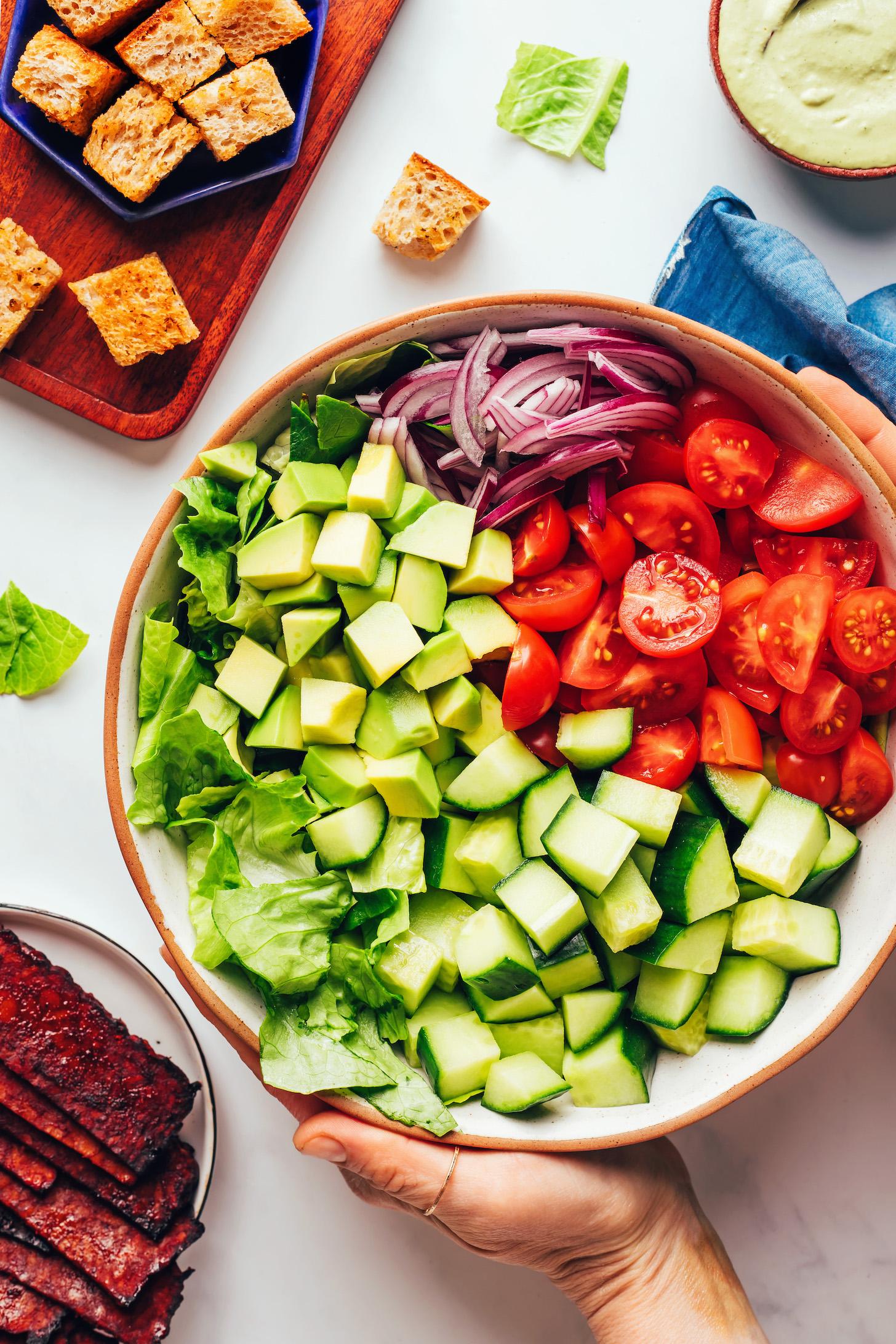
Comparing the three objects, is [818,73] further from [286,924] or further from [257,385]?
[286,924]

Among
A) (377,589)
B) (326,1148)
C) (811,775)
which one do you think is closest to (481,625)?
(377,589)

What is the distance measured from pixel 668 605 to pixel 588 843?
0.52 metres

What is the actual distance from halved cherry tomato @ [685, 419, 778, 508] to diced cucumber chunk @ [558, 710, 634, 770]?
499 millimetres

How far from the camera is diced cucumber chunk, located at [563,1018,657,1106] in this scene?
2.00 meters

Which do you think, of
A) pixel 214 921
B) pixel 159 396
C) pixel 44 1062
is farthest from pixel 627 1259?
pixel 159 396

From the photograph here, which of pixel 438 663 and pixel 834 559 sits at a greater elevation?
pixel 834 559

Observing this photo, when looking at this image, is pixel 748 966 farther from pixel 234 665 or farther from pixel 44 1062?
pixel 44 1062

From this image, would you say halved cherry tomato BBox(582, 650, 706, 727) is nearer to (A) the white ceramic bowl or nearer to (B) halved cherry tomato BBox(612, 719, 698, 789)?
(B) halved cherry tomato BBox(612, 719, 698, 789)

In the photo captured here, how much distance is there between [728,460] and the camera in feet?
6.52

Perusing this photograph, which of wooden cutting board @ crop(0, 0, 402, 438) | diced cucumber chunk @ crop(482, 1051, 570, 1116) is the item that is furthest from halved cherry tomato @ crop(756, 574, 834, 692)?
wooden cutting board @ crop(0, 0, 402, 438)

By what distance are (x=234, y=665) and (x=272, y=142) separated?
1405mm

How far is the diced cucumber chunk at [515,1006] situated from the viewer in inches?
80.5

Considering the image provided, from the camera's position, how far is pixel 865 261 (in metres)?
2.54

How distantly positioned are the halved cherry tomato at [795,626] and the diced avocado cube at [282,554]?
92 cm
